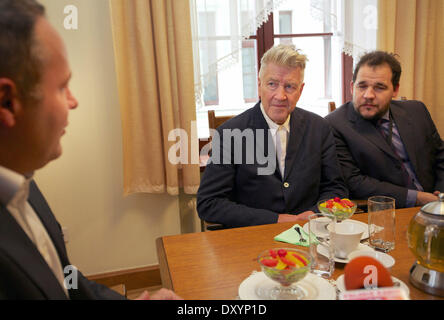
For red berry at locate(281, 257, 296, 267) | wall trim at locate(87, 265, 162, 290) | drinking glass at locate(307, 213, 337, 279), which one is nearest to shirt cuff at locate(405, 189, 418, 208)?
drinking glass at locate(307, 213, 337, 279)

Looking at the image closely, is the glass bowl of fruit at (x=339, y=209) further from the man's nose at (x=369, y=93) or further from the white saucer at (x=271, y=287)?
the man's nose at (x=369, y=93)

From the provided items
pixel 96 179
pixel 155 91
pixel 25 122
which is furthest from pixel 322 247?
pixel 96 179

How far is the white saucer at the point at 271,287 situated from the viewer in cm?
84

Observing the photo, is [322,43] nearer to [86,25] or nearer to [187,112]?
[187,112]

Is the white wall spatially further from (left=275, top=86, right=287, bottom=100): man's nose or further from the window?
(left=275, top=86, right=287, bottom=100): man's nose

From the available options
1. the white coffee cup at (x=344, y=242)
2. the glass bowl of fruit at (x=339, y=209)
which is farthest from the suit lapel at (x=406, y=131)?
the white coffee cup at (x=344, y=242)

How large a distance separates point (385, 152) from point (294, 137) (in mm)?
560

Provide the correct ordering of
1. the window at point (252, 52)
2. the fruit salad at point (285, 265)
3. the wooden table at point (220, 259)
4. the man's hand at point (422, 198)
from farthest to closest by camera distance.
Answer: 1. the window at point (252, 52)
2. the man's hand at point (422, 198)
3. the wooden table at point (220, 259)
4. the fruit salad at point (285, 265)

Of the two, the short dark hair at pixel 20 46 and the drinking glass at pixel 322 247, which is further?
the drinking glass at pixel 322 247

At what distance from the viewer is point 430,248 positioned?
0.88 meters

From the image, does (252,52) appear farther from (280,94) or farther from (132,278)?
(132,278)

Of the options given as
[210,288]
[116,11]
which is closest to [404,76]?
[116,11]

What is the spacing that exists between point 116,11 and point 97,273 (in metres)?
1.69

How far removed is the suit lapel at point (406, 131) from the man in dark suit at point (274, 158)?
51cm
